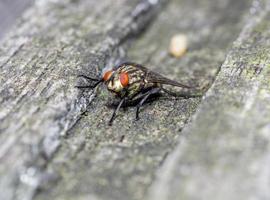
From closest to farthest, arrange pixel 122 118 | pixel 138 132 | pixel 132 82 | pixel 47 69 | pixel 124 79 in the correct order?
pixel 138 132
pixel 122 118
pixel 47 69
pixel 124 79
pixel 132 82

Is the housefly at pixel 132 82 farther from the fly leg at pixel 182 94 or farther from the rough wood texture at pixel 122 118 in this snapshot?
the rough wood texture at pixel 122 118

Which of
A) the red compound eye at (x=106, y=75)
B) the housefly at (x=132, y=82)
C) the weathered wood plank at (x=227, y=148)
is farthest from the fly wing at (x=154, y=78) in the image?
the weathered wood plank at (x=227, y=148)

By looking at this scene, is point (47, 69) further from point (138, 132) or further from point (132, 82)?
point (138, 132)

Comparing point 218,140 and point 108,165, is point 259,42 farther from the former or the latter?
point 108,165

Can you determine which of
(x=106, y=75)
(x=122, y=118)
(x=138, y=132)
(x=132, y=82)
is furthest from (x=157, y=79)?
(x=138, y=132)

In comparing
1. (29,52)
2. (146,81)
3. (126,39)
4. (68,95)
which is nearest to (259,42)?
(146,81)

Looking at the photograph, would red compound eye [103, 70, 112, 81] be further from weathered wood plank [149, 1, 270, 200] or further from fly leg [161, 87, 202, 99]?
weathered wood plank [149, 1, 270, 200]

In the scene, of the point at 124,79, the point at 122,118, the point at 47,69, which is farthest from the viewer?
the point at 124,79

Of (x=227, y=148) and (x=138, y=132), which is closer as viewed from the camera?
(x=227, y=148)
